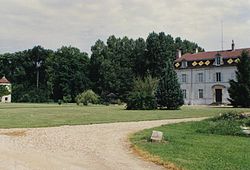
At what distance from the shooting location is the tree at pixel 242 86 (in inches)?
1961

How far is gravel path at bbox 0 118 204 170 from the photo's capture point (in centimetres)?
973

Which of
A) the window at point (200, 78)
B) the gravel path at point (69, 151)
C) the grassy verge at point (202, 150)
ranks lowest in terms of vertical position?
the gravel path at point (69, 151)

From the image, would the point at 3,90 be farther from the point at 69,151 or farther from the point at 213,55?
the point at 69,151

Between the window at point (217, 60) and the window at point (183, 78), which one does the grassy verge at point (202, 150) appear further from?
the window at point (183, 78)

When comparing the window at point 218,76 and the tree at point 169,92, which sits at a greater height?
the window at point 218,76

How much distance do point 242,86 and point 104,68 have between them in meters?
41.8

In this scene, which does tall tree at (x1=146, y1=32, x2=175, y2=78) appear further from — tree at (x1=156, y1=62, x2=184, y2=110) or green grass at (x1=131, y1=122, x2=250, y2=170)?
green grass at (x1=131, y1=122, x2=250, y2=170)

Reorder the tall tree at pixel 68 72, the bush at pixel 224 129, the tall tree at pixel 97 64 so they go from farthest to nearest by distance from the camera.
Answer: the tall tree at pixel 68 72, the tall tree at pixel 97 64, the bush at pixel 224 129

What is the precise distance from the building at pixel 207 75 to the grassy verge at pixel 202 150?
50807 mm

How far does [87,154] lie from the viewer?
11.7m

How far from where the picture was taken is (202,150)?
1191 cm

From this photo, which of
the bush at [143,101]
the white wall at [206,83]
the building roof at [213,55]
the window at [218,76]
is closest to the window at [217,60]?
the building roof at [213,55]

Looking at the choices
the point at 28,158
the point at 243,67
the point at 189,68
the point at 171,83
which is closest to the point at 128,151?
the point at 28,158

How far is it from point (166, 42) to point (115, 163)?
79.4m
